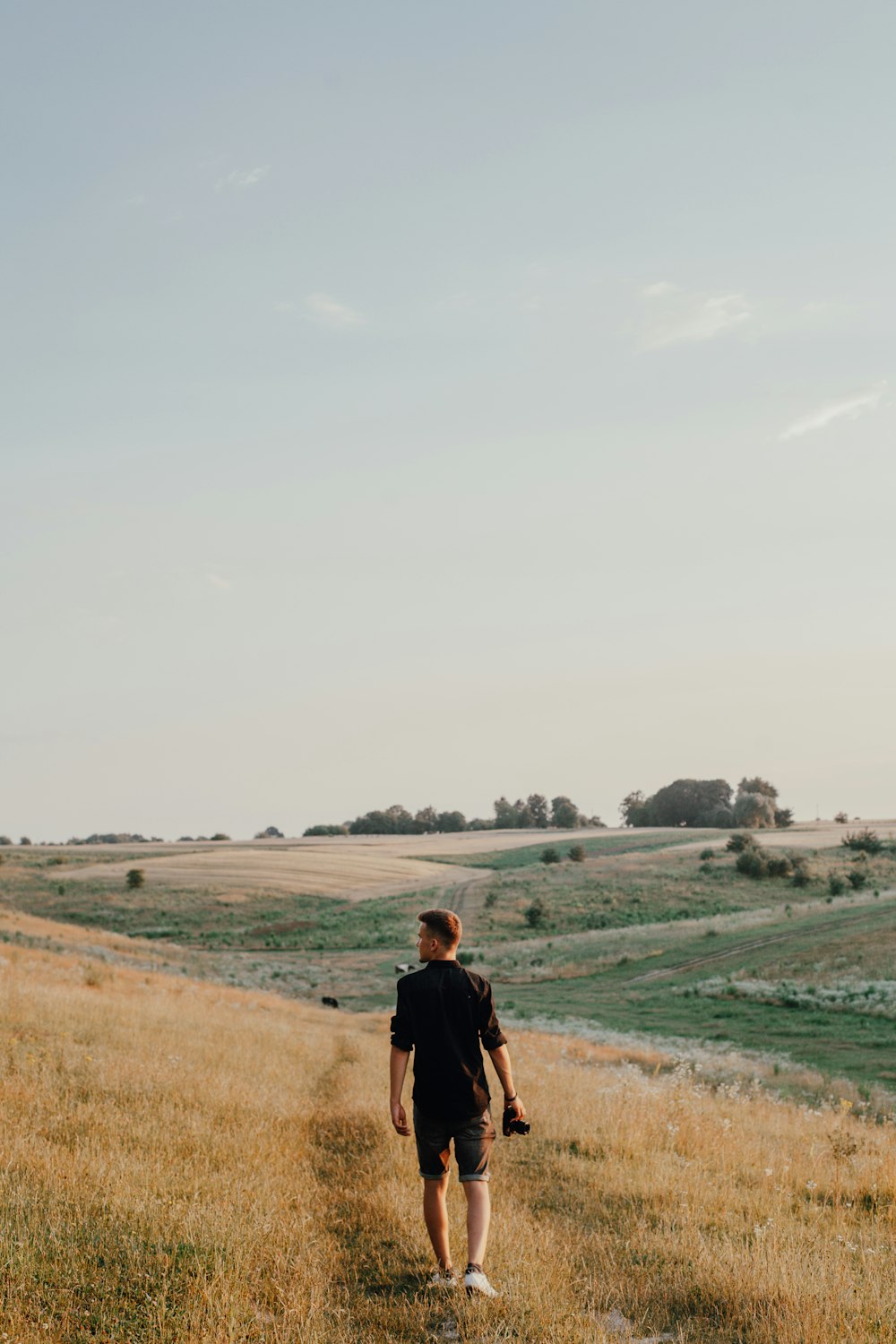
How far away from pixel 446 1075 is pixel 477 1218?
90 cm

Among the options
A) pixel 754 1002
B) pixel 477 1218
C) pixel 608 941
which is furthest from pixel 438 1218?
pixel 608 941

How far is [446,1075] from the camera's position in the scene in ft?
21.5

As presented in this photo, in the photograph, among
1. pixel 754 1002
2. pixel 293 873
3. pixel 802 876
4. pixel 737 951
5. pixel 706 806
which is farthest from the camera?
pixel 706 806

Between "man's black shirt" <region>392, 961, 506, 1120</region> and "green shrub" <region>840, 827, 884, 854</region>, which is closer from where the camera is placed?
"man's black shirt" <region>392, 961, 506, 1120</region>

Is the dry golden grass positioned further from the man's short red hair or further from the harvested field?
the harvested field

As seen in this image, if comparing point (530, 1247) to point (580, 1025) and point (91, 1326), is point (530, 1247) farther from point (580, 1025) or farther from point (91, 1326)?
point (580, 1025)

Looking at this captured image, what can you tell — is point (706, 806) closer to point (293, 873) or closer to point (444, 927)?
point (293, 873)

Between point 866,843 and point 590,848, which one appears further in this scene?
point 590,848

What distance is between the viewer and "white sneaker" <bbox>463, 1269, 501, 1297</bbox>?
6043 mm

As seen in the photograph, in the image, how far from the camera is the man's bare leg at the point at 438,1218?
6.46 metres

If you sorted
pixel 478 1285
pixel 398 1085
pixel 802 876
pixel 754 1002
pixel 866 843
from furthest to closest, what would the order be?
pixel 866 843 → pixel 802 876 → pixel 754 1002 → pixel 398 1085 → pixel 478 1285

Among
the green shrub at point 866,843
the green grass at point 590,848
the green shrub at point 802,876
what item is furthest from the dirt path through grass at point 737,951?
the green grass at point 590,848

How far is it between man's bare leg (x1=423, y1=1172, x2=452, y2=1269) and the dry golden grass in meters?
0.29

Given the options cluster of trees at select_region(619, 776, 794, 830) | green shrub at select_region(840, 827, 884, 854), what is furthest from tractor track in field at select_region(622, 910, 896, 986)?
cluster of trees at select_region(619, 776, 794, 830)
